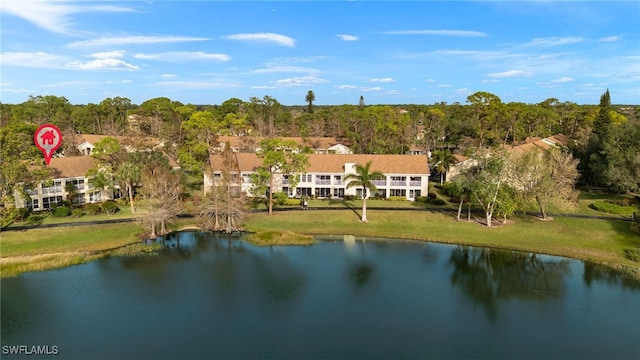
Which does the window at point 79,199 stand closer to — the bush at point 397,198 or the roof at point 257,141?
the roof at point 257,141

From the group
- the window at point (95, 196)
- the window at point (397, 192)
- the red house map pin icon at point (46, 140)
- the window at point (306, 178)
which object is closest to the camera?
the red house map pin icon at point (46, 140)

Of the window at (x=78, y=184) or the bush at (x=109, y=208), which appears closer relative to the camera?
the bush at (x=109, y=208)

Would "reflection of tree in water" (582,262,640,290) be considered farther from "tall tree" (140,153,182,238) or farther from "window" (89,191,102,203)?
"window" (89,191,102,203)

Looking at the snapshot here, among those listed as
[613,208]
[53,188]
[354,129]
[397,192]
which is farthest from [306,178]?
[354,129]

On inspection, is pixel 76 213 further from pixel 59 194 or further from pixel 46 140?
pixel 46 140

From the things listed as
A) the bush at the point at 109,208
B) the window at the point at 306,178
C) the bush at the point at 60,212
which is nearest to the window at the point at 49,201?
the bush at the point at 60,212

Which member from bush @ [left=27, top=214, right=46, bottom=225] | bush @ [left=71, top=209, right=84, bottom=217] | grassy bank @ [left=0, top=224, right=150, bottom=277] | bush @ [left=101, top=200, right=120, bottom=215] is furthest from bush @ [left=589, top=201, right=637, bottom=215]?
bush @ [left=27, top=214, right=46, bottom=225]
